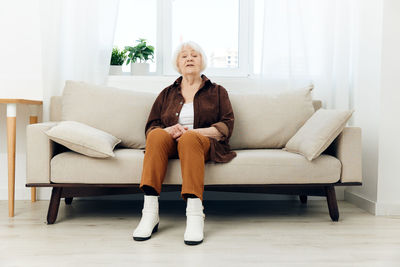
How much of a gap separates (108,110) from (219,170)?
0.88 m

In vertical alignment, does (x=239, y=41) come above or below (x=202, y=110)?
above

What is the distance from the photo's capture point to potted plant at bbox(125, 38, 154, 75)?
3.15 m

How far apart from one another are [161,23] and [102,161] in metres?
1.50

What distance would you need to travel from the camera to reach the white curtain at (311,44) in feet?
9.63

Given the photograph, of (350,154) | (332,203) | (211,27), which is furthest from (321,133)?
(211,27)

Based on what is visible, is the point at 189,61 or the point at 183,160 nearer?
the point at 183,160

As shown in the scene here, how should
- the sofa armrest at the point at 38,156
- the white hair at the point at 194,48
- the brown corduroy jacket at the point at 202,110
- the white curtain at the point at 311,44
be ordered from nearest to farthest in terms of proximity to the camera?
1. the sofa armrest at the point at 38,156
2. the brown corduroy jacket at the point at 202,110
3. the white hair at the point at 194,48
4. the white curtain at the point at 311,44

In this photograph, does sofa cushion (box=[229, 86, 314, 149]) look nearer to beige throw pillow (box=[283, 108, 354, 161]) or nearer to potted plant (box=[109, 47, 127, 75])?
beige throw pillow (box=[283, 108, 354, 161])

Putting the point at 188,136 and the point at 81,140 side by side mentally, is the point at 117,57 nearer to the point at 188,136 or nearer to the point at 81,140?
the point at 81,140

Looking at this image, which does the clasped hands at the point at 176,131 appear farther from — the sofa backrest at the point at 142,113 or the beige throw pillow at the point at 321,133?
the beige throw pillow at the point at 321,133

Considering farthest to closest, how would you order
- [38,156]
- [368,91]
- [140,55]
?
[140,55], [368,91], [38,156]

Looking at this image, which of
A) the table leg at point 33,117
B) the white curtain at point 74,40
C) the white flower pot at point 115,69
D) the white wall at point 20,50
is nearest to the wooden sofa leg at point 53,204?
the table leg at point 33,117

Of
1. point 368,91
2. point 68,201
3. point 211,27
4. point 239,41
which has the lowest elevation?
point 68,201

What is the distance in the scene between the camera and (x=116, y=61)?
10.4 ft
